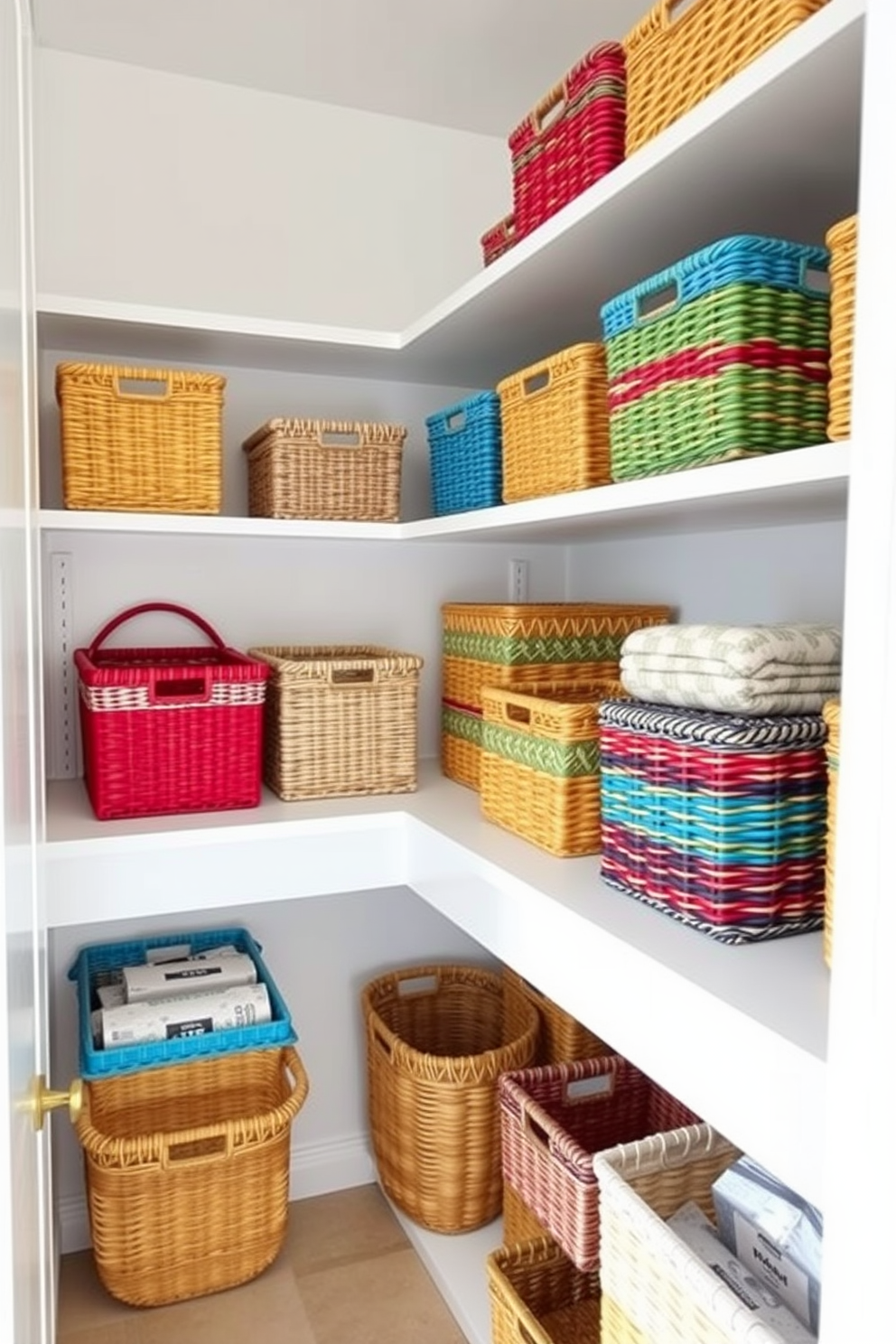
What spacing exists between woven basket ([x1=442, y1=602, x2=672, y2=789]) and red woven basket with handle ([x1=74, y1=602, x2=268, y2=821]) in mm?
403

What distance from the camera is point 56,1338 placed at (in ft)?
5.46

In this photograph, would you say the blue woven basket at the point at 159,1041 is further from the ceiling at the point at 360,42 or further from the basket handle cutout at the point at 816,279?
the ceiling at the point at 360,42

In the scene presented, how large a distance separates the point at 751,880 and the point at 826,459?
0.44 meters

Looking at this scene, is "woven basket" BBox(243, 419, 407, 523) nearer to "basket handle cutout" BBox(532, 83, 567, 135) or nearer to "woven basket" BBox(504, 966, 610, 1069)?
"basket handle cutout" BBox(532, 83, 567, 135)

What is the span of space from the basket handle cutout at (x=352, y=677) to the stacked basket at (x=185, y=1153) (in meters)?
0.61

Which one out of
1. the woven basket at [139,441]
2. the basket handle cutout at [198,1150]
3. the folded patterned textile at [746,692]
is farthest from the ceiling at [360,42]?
the basket handle cutout at [198,1150]

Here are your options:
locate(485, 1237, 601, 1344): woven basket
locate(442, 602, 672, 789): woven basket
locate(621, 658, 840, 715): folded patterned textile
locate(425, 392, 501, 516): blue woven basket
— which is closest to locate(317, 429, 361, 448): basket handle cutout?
locate(425, 392, 501, 516): blue woven basket

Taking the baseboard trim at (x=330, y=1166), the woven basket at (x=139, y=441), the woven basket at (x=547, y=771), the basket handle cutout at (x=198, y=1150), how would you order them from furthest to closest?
the baseboard trim at (x=330, y=1166) → the basket handle cutout at (x=198, y=1150) → the woven basket at (x=139, y=441) → the woven basket at (x=547, y=771)

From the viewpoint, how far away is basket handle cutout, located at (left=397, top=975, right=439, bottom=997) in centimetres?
218

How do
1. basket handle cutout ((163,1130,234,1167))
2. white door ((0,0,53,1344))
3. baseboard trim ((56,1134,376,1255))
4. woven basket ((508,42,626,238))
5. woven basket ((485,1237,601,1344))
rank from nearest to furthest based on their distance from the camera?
1. white door ((0,0,53,1344))
2. woven basket ((508,42,626,238))
3. woven basket ((485,1237,601,1344))
4. basket handle cutout ((163,1130,234,1167))
5. baseboard trim ((56,1134,376,1255))

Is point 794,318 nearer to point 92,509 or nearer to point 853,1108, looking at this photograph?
point 853,1108

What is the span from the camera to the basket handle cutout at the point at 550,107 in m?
1.28

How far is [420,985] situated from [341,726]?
0.77 meters

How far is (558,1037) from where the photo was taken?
6.17 ft
